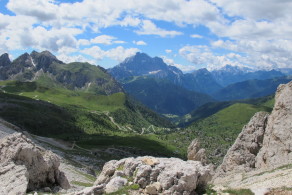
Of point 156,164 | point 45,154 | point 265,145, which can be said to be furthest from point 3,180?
point 265,145

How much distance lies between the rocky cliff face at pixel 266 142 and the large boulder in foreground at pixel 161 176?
25.2 metres

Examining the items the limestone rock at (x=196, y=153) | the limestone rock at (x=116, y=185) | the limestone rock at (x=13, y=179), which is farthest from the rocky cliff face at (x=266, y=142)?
the limestone rock at (x=13, y=179)

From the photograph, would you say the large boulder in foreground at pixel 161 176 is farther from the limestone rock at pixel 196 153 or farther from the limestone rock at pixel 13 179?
the limestone rock at pixel 196 153

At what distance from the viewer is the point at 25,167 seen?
35062 mm

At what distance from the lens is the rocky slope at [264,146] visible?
55344 mm

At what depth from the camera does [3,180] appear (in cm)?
3275

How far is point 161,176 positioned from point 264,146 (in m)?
40.9

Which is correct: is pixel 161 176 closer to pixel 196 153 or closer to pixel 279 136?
pixel 279 136

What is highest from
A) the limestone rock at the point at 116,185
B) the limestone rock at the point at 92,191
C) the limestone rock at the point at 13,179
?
the limestone rock at the point at 116,185

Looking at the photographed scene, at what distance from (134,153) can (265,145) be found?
12217 cm

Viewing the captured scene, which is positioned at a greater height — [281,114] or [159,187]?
[281,114]

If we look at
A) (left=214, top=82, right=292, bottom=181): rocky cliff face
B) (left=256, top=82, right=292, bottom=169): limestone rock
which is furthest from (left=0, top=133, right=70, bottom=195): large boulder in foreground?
(left=256, top=82, right=292, bottom=169): limestone rock

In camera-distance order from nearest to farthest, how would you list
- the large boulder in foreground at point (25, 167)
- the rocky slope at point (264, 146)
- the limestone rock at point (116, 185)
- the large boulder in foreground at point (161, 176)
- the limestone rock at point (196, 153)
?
the large boulder in foreground at point (161, 176) → the limestone rock at point (116, 185) → the large boulder in foreground at point (25, 167) → the rocky slope at point (264, 146) → the limestone rock at point (196, 153)

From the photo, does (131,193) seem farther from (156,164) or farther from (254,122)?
(254,122)
